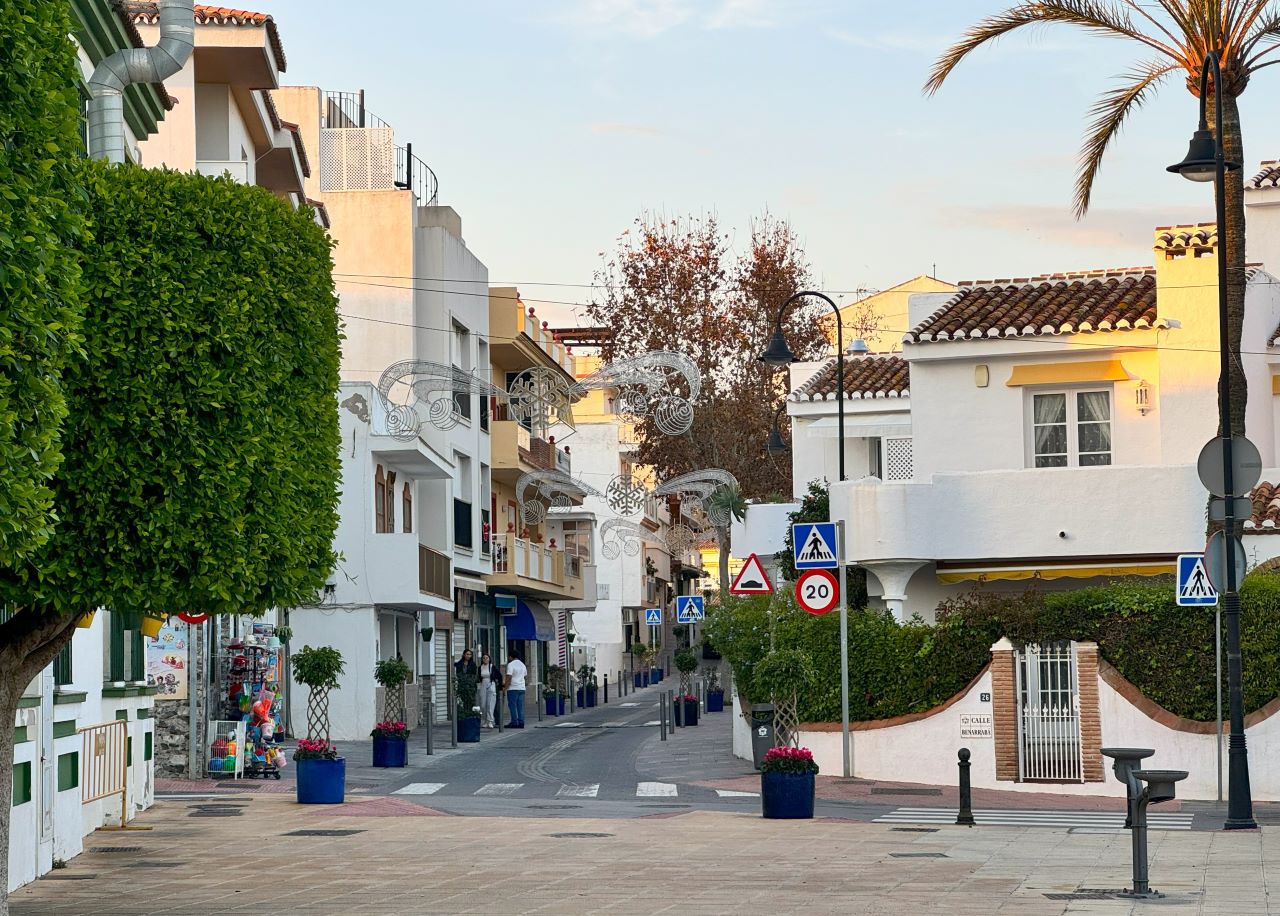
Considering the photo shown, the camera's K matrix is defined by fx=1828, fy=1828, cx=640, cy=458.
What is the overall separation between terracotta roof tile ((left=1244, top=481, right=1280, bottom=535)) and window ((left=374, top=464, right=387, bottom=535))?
19.9 m

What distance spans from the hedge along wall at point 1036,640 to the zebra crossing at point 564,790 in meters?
1.50

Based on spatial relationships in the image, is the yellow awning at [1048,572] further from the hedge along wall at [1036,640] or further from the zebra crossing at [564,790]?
the zebra crossing at [564,790]

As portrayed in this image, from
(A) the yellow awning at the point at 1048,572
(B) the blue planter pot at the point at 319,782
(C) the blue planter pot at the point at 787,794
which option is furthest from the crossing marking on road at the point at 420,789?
(A) the yellow awning at the point at 1048,572

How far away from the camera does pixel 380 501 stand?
137 ft

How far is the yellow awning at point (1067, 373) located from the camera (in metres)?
32.7

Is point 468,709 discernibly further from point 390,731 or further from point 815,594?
point 815,594

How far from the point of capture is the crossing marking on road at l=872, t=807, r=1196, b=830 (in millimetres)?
20016

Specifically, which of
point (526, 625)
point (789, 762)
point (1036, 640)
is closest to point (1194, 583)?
point (1036, 640)

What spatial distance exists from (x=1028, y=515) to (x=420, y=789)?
38.0ft

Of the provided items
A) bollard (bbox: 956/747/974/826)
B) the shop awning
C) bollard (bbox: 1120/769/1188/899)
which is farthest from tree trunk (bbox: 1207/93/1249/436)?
the shop awning

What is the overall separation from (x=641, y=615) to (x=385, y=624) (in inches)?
2494

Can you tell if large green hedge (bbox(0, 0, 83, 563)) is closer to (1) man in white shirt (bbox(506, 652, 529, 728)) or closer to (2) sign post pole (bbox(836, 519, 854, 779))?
(2) sign post pole (bbox(836, 519, 854, 779))

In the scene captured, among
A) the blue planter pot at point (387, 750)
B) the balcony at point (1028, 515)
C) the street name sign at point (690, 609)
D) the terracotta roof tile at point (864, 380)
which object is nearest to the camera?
the blue planter pot at point (387, 750)

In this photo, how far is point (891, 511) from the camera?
31.2 meters
